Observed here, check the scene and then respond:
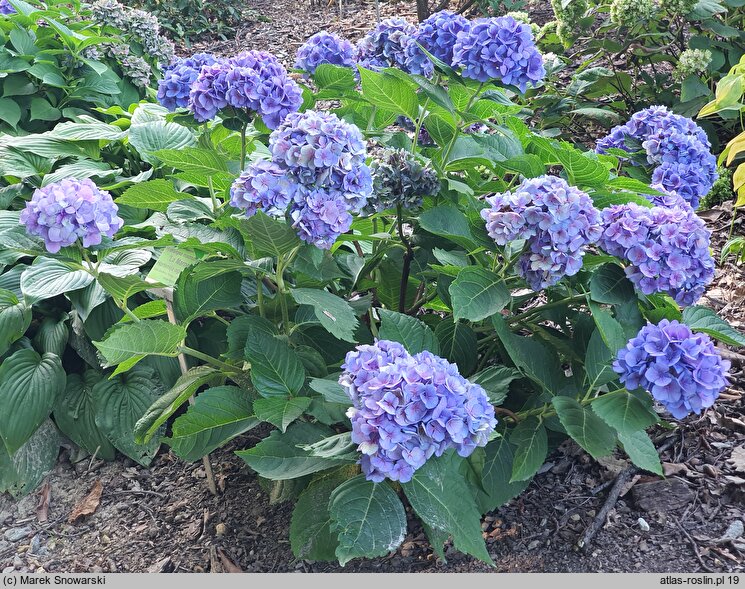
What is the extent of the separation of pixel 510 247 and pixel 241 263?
64cm

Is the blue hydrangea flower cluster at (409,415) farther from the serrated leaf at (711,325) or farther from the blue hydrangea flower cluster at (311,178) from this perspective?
the serrated leaf at (711,325)

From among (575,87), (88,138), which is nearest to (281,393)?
(88,138)

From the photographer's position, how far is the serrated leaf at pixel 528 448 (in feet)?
5.61

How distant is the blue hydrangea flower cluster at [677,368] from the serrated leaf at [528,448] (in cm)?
36

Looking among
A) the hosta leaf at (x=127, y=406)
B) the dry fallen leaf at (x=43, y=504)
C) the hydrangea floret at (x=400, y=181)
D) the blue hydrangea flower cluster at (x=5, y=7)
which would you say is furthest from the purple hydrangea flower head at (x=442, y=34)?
the blue hydrangea flower cluster at (x=5, y=7)

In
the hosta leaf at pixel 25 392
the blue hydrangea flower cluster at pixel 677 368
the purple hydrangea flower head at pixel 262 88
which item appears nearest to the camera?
the blue hydrangea flower cluster at pixel 677 368

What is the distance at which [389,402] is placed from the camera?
1.29 metres

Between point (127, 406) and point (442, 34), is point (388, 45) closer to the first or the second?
point (442, 34)

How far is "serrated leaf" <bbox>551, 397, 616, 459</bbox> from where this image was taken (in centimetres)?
161

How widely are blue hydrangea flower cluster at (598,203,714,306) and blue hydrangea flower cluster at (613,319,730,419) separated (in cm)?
19

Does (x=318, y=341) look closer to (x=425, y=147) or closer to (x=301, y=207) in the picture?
(x=301, y=207)

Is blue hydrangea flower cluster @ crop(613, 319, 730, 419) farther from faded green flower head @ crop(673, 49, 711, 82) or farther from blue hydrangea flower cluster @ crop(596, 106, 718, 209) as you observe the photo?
faded green flower head @ crop(673, 49, 711, 82)

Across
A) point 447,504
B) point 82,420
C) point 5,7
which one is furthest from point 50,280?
point 5,7

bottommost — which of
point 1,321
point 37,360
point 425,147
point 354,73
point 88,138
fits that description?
point 37,360
